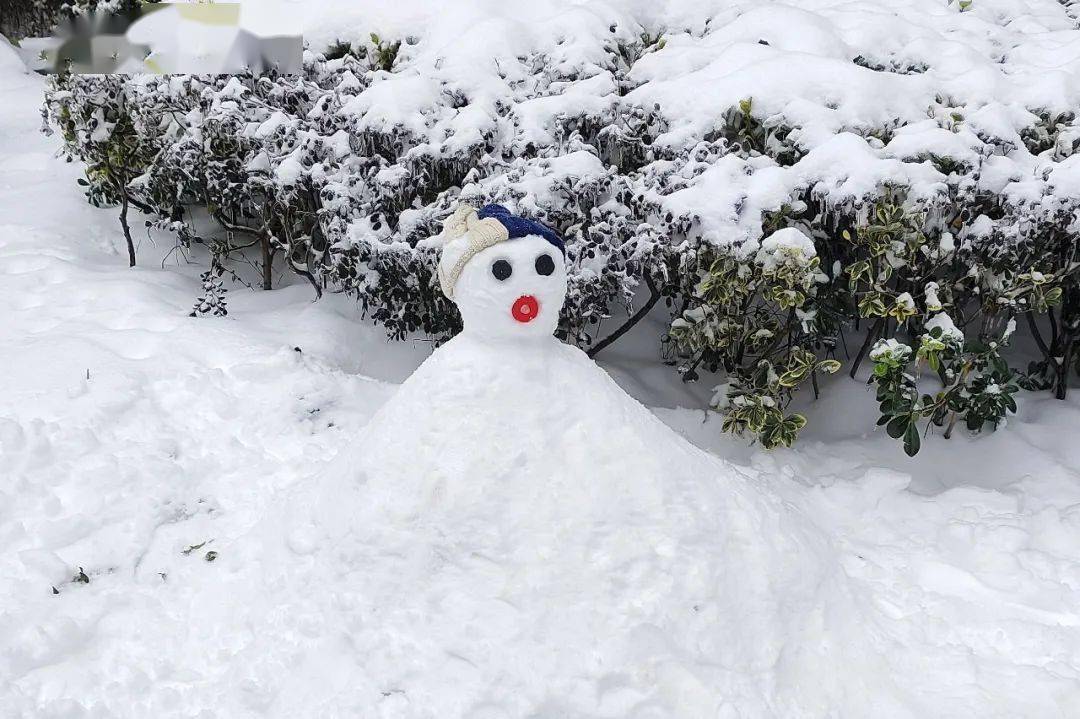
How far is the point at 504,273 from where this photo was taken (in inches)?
93.4

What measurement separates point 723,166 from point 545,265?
1420mm

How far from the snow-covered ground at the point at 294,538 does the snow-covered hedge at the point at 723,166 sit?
32 centimetres

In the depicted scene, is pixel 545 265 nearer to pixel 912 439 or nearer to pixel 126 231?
pixel 912 439

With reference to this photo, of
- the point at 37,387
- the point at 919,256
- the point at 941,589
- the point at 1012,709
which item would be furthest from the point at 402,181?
the point at 1012,709

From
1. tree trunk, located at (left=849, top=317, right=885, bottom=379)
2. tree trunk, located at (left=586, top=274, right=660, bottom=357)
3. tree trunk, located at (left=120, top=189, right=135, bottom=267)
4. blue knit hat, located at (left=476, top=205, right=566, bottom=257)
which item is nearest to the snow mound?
blue knit hat, located at (left=476, top=205, right=566, bottom=257)

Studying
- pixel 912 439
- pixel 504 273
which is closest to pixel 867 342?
pixel 912 439

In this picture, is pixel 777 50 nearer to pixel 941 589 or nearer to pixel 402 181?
pixel 402 181

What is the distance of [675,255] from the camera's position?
3539 millimetres

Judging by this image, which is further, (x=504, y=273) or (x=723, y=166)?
(x=723, y=166)

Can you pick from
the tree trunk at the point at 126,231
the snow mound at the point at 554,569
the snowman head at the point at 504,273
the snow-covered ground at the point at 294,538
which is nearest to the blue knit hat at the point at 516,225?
the snowman head at the point at 504,273

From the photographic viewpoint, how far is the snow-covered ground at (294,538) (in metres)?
2.33

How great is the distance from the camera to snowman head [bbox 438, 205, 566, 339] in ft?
7.81

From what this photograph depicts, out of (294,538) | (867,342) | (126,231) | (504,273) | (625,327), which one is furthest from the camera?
(126,231)

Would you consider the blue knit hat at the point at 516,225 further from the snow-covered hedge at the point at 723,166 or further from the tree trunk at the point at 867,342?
the tree trunk at the point at 867,342
